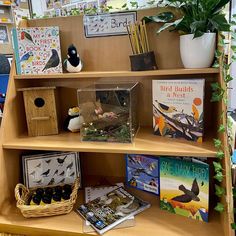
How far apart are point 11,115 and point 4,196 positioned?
394 mm

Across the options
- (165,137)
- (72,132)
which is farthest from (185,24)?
(72,132)

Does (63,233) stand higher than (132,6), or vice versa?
(132,6)

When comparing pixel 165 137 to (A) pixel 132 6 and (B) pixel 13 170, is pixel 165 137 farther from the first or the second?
(B) pixel 13 170

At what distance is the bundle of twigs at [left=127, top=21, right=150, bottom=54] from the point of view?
112 centimetres

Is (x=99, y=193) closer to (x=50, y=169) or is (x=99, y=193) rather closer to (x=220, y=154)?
(x=50, y=169)

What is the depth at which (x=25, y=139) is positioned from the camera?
125 cm

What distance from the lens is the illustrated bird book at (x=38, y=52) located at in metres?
1.20

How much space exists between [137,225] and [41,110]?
710 mm

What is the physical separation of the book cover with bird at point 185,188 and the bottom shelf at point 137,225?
0.04 meters

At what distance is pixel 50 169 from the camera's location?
1.34 metres

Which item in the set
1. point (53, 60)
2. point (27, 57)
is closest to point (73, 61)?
point (53, 60)

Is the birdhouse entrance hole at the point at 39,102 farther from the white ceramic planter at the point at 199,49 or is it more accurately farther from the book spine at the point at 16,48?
the white ceramic planter at the point at 199,49

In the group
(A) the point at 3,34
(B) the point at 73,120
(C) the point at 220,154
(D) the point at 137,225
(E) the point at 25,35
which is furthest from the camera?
(A) the point at 3,34

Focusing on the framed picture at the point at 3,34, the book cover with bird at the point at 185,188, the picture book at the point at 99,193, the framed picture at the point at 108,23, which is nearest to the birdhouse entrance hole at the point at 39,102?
the framed picture at the point at 108,23
